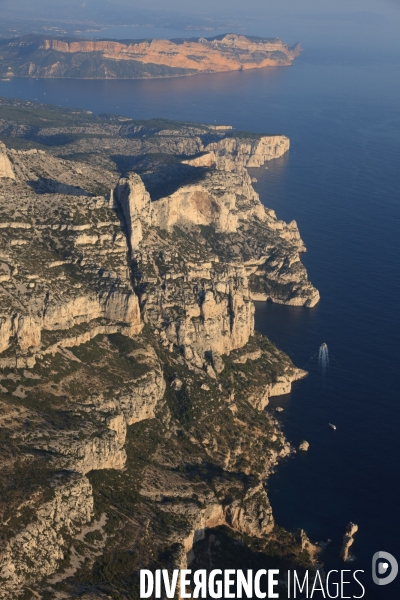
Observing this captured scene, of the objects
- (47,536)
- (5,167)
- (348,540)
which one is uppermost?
(5,167)

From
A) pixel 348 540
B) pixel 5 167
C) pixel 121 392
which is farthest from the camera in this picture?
pixel 5 167

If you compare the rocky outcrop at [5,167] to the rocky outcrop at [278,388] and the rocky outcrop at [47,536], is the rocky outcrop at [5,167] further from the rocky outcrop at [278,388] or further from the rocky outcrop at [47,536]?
the rocky outcrop at [47,536]

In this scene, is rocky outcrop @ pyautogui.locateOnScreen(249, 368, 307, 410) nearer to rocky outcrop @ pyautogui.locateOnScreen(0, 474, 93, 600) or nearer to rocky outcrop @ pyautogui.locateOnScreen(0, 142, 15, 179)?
rocky outcrop @ pyautogui.locateOnScreen(0, 474, 93, 600)

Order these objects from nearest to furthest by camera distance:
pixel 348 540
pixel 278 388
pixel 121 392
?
pixel 348 540, pixel 121 392, pixel 278 388

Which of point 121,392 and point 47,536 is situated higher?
point 121,392

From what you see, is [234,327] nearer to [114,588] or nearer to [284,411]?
[284,411]

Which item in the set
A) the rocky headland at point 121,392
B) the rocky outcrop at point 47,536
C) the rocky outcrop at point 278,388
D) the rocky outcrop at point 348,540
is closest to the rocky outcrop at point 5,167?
the rocky headland at point 121,392

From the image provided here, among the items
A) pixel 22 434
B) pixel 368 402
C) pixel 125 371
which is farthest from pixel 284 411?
pixel 22 434

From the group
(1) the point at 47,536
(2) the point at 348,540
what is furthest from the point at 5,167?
(2) the point at 348,540

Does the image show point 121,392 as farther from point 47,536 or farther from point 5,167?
point 5,167
